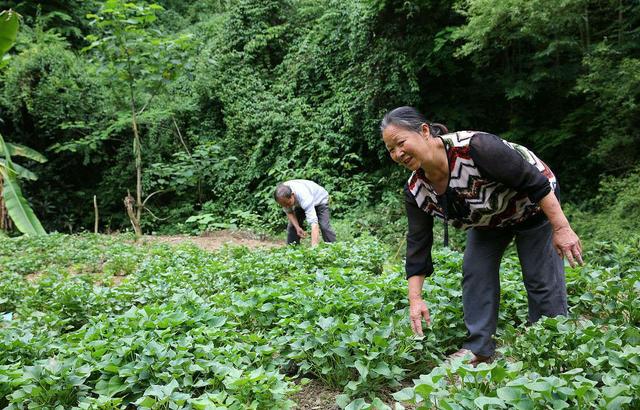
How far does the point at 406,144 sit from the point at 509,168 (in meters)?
0.55

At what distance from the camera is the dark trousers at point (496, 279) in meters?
3.09

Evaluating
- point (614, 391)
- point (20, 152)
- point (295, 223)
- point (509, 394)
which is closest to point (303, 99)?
point (20, 152)

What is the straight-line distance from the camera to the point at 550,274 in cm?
309

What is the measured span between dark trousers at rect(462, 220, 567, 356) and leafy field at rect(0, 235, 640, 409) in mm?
156

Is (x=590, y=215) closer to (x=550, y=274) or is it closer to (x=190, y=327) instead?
(x=550, y=274)

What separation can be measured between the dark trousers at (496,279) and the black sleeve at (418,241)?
32cm

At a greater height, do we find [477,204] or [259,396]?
[477,204]

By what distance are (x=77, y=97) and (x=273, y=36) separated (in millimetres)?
6621

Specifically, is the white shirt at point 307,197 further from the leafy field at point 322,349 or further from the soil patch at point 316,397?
the soil patch at point 316,397

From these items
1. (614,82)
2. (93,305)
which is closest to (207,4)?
(614,82)

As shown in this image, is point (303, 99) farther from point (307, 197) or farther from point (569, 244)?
point (569, 244)

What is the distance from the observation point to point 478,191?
2867mm

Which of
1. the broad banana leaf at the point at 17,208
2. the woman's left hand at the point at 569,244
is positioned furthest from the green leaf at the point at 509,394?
the broad banana leaf at the point at 17,208

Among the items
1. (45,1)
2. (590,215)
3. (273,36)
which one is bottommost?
(590,215)
